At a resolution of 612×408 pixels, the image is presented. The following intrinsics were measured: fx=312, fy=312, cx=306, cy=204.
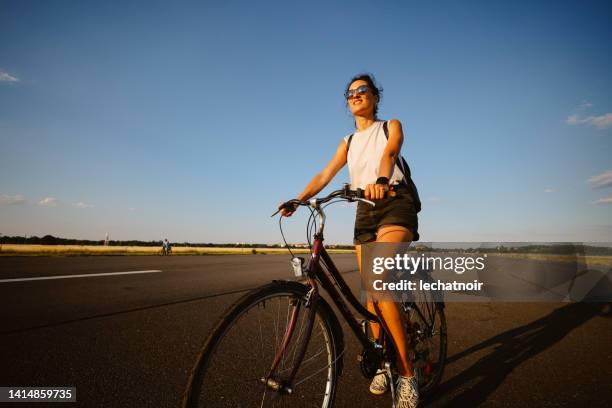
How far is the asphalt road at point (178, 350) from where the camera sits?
246 cm

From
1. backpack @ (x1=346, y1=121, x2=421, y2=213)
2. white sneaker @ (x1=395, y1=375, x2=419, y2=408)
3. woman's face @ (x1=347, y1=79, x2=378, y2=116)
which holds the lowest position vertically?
white sneaker @ (x1=395, y1=375, x2=419, y2=408)

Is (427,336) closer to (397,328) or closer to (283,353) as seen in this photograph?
(397,328)

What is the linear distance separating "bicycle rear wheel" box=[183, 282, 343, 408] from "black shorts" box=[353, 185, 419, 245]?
2.72 feet

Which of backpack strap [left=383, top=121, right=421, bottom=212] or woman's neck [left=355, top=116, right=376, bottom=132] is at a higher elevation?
woman's neck [left=355, top=116, right=376, bottom=132]

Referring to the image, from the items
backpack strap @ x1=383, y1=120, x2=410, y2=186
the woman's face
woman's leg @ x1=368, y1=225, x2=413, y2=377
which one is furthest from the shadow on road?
the woman's face

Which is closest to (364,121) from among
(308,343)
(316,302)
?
(316,302)

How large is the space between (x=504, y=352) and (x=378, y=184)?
3290 mm

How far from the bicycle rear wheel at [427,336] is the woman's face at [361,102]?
5.19 ft

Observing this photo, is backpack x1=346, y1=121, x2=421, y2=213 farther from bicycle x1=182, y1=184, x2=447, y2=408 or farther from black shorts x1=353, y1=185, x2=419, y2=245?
bicycle x1=182, y1=184, x2=447, y2=408

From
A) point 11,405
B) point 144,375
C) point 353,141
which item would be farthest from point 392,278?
point 11,405

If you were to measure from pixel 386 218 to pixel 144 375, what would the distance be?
2383mm

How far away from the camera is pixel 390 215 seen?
2.40 m

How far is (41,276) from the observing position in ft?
24.7

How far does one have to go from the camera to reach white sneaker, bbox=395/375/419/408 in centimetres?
220
